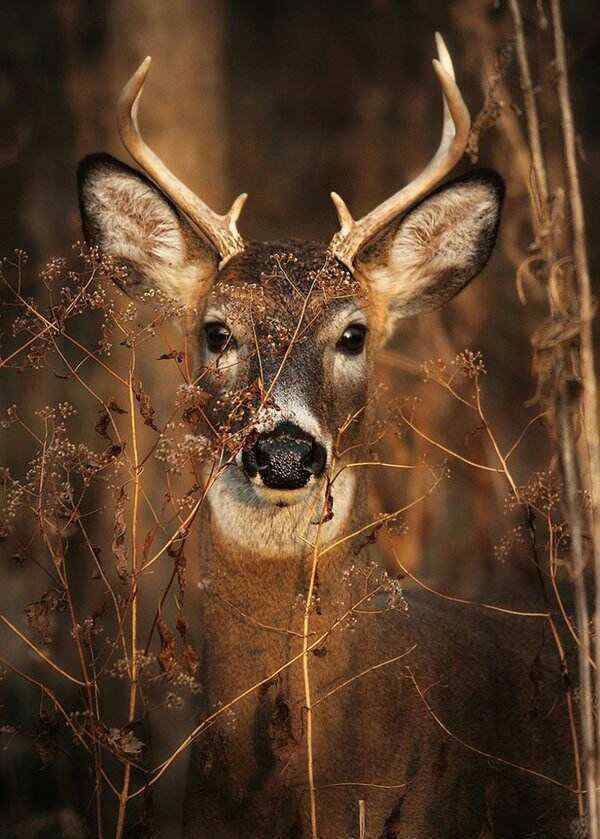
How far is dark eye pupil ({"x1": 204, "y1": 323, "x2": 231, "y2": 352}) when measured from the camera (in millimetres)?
4059

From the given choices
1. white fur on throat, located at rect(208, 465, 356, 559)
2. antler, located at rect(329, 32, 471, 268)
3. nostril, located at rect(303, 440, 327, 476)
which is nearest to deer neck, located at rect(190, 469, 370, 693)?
white fur on throat, located at rect(208, 465, 356, 559)

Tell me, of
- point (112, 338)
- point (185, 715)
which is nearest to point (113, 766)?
point (185, 715)

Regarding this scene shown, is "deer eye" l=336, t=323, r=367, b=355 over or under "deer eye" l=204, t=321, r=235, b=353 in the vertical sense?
under

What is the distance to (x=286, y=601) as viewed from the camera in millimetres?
3635

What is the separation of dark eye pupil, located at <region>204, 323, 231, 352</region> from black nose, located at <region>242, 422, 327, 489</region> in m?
0.75

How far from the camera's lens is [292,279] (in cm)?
395

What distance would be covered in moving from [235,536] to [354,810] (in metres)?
0.88

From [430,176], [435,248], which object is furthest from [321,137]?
[430,176]

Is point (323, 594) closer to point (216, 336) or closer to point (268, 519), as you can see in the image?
point (268, 519)

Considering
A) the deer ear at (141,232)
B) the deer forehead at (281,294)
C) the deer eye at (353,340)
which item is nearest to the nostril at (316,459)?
the deer forehead at (281,294)

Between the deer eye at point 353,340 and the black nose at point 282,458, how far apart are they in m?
0.72

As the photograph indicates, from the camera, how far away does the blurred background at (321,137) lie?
589cm

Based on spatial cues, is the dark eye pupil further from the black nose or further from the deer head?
the black nose

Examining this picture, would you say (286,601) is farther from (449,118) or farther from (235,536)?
(449,118)
